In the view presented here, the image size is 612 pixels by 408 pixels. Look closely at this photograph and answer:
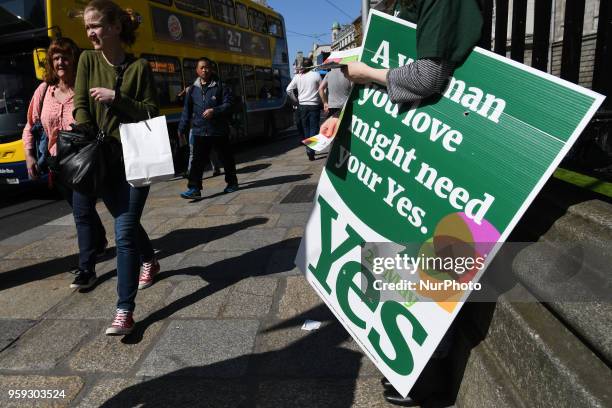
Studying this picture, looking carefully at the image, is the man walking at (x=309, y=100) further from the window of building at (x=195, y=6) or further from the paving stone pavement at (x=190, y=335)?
the paving stone pavement at (x=190, y=335)

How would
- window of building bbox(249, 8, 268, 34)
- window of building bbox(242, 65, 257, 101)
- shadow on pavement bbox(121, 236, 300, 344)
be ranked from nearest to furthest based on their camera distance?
1. shadow on pavement bbox(121, 236, 300, 344)
2. window of building bbox(242, 65, 257, 101)
3. window of building bbox(249, 8, 268, 34)

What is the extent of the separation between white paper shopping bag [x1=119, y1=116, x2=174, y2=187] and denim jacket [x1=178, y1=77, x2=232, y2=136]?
3590mm

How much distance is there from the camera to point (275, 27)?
14562mm

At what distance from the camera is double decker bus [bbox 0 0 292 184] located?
6664 millimetres

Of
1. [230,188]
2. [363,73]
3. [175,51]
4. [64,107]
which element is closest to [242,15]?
[175,51]

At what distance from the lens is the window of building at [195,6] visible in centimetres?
945

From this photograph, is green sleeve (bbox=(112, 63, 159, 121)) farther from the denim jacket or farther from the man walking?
the man walking

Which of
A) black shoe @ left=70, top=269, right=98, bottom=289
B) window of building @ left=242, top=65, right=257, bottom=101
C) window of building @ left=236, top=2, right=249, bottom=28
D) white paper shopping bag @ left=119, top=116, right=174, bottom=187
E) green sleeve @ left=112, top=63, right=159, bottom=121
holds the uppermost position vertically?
window of building @ left=236, top=2, right=249, bottom=28

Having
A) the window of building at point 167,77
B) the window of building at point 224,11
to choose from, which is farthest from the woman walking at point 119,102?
the window of building at point 224,11

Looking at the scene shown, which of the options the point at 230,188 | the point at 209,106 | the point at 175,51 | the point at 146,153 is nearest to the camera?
the point at 146,153

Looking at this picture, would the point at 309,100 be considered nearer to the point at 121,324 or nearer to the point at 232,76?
the point at 232,76

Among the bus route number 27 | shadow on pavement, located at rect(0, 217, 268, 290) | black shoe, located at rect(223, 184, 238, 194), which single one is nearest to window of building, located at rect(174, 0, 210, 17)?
the bus route number 27

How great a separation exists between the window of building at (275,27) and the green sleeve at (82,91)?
12.4m

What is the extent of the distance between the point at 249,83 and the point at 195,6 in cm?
297
